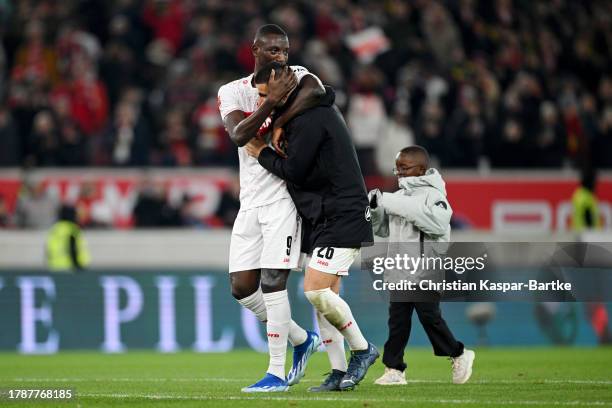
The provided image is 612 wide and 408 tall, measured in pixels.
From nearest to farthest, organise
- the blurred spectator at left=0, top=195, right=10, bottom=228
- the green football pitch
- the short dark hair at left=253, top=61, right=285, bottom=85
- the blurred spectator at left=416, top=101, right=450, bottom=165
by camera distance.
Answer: the green football pitch → the short dark hair at left=253, top=61, right=285, bottom=85 → the blurred spectator at left=0, top=195, right=10, bottom=228 → the blurred spectator at left=416, top=101, right=450, bottom=165

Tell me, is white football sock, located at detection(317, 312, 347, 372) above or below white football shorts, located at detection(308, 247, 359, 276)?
below

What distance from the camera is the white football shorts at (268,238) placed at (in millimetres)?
8664

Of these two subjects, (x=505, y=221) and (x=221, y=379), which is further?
(x=505, y=221)

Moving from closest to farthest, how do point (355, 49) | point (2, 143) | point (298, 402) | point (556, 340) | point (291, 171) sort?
point (298, 402) → point (291, 171) → point (556, 340) → point (2, 143) → point (355, 49)

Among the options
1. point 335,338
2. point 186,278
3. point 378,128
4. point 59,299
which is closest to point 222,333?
point 186,278

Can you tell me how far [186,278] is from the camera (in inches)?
637

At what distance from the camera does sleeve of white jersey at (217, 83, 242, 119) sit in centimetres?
886

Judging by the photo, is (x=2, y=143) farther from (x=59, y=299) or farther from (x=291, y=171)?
(x=291, y=171)

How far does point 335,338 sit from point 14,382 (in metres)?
2.94

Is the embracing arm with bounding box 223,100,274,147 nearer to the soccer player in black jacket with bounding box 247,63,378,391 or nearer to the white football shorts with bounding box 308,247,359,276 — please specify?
the soccer player in black jacket with bounding box 247,63,378,391

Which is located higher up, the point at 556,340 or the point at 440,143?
the point at 440,143

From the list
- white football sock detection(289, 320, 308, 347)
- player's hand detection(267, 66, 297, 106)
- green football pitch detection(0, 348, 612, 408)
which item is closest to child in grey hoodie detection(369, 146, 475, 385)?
green football pitch detection(0, 348, 612, 408)

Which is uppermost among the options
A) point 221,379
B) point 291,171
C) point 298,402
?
point 291,171

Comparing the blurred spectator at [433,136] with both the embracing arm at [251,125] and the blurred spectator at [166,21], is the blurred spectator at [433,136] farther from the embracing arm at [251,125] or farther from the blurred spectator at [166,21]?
the embracing arm at [251,125]
